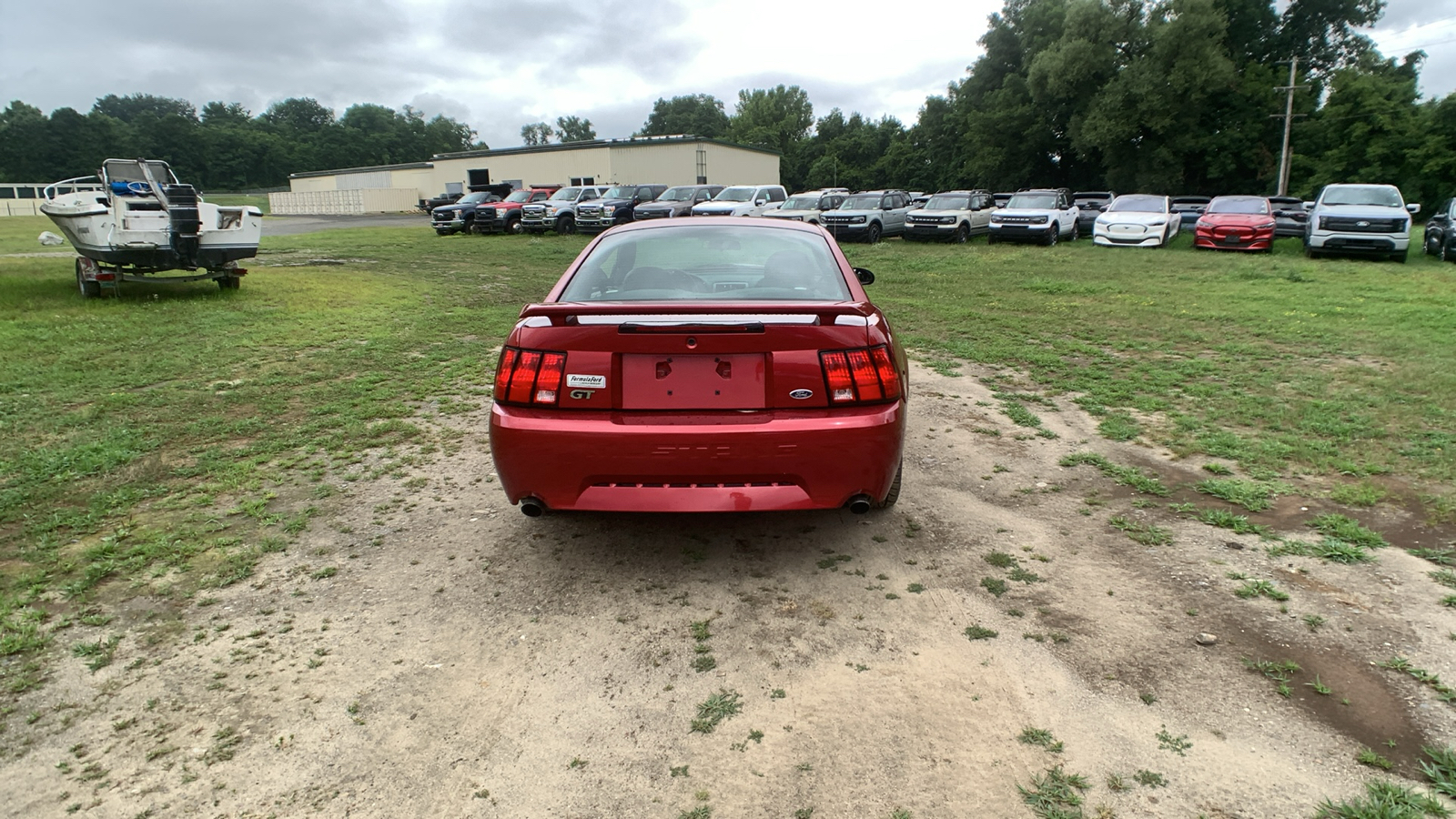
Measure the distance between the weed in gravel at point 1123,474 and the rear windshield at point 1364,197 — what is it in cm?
1891

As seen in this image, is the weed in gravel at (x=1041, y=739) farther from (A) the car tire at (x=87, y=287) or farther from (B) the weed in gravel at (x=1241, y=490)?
(A) the car tire at (x=87, y=287)

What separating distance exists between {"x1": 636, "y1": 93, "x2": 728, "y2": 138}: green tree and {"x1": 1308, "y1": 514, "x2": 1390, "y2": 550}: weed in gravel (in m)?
115

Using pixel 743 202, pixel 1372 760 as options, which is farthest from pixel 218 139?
pixel 1372 760

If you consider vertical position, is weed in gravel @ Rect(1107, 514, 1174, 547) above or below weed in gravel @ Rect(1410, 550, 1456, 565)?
below

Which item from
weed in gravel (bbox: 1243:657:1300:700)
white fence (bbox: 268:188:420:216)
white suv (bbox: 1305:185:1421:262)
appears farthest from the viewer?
white fence (bbox: 268:188:420:216)

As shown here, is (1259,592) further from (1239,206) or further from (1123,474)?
(1239,206)

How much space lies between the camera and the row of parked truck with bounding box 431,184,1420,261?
1839cm

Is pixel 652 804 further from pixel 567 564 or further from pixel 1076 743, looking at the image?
pixel 567 564

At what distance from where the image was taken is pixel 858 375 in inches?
131

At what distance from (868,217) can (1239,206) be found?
962 cm

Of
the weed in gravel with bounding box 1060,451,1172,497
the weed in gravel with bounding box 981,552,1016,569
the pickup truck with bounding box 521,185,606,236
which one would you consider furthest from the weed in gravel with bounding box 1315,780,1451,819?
the pickup truck with bounding box 521,185,606,236

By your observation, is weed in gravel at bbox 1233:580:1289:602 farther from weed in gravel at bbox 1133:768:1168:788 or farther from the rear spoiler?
the rear spoiler

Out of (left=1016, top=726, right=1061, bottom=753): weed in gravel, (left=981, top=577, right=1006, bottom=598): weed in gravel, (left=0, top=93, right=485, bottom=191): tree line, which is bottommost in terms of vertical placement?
(left=1016, top=726, right=1061, bottom=753): weed in gravel

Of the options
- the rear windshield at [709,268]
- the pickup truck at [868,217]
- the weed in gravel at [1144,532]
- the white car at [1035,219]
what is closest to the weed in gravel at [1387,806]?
the weed in gravel at [1144,532]
